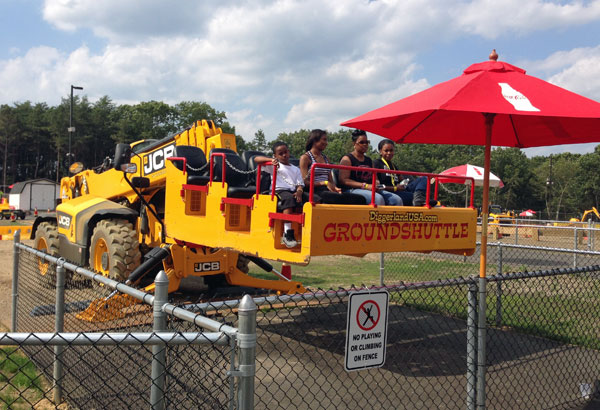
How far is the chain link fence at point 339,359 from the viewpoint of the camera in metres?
3.30

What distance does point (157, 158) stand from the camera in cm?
873

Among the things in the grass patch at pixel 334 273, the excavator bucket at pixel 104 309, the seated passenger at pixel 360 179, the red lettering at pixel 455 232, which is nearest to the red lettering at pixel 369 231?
the seated passenger at pixel 360 179

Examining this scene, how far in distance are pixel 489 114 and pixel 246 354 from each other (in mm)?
3607

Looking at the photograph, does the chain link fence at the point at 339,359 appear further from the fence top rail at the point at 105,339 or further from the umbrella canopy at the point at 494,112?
the umbrella canopy at the point at 494,112

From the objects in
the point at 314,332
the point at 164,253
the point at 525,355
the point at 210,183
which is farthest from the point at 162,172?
the point at 525,355

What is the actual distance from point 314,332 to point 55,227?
662 cm

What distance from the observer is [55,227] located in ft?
35.7

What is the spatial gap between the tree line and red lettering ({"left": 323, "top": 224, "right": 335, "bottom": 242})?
66.1 m

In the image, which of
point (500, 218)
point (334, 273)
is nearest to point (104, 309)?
point (334, 273)

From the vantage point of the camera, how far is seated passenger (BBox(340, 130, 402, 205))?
18.9 ft

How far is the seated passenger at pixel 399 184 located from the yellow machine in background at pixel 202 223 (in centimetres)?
37

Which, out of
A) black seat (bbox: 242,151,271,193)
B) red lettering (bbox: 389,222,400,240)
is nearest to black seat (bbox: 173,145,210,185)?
black seat (bbox: 242,151,271,193)

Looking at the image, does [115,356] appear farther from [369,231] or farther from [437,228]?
[437,228]

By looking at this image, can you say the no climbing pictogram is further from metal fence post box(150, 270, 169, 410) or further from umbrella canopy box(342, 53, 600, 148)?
umbrella canopy box(342, 53, 600, 148)
